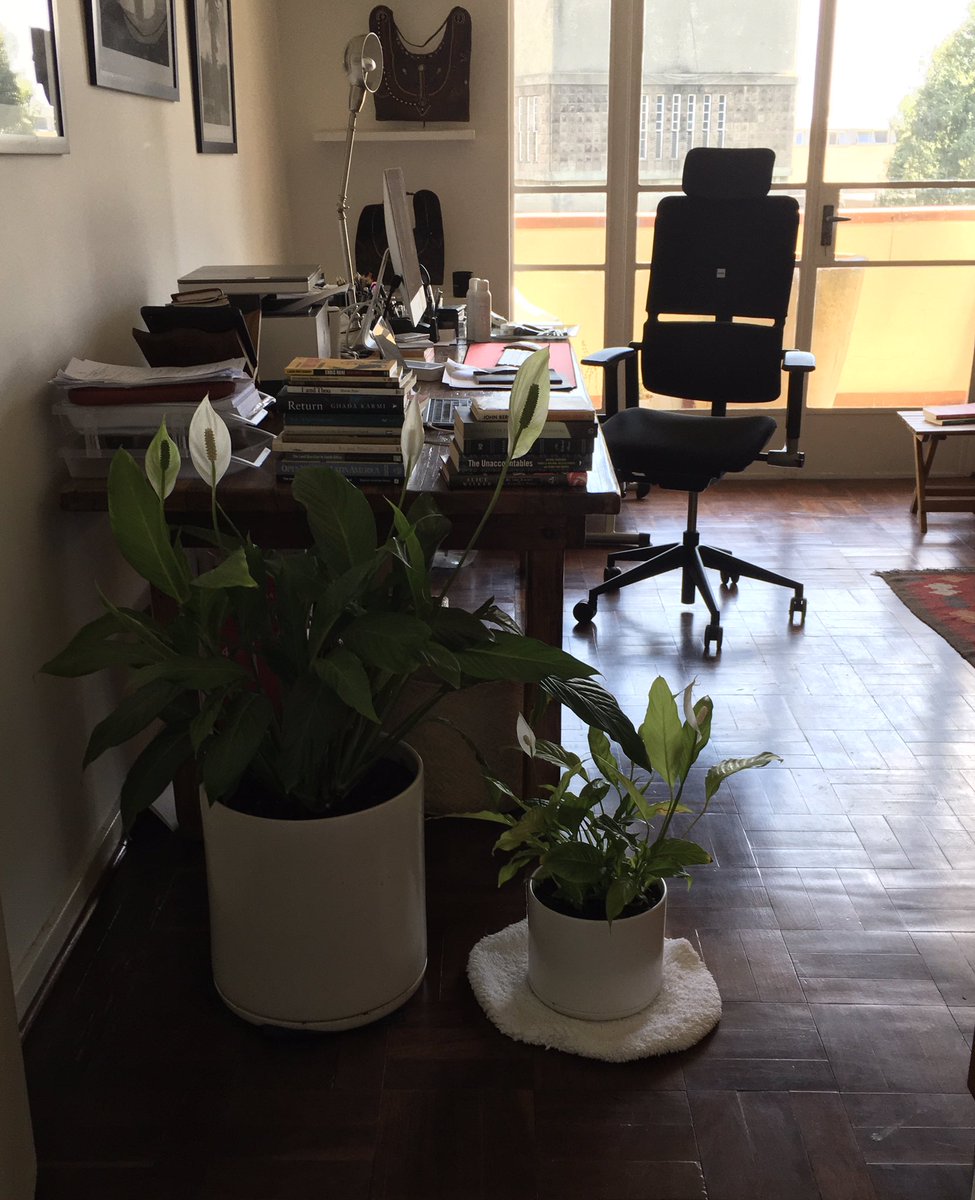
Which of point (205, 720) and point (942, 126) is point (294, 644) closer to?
point (205, 720)

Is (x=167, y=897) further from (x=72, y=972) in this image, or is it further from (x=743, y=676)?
(x=743, y=676)

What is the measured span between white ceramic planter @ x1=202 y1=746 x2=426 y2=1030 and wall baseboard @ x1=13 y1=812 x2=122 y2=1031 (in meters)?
0.29

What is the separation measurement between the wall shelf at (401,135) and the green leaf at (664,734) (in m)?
3.33

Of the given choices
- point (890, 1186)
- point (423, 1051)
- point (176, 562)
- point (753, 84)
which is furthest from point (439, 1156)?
point (753, 84)

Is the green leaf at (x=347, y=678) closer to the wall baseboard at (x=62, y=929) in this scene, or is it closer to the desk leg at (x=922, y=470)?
the wall baseboard at (x=62, y=929)

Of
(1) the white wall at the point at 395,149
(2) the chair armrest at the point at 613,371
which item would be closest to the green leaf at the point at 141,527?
(2) the chair armrest at the point at 613,371

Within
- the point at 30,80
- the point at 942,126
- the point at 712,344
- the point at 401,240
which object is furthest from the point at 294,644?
the point at 942,126

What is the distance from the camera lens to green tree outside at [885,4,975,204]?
465 cm

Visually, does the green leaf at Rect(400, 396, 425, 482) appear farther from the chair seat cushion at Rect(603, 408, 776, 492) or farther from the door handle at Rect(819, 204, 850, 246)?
the door handle at Rect(819, 204, 850, 246)

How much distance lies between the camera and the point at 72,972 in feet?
6.36

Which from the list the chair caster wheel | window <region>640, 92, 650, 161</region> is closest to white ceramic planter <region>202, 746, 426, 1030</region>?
the chair caster wheel

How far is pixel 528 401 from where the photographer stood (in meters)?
1.58

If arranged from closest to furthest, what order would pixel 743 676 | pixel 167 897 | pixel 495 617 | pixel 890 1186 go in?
pixel 890 1186 → pixel 495 617 → pixel 167 897 → pixel 743 676

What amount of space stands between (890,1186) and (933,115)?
4361mm
